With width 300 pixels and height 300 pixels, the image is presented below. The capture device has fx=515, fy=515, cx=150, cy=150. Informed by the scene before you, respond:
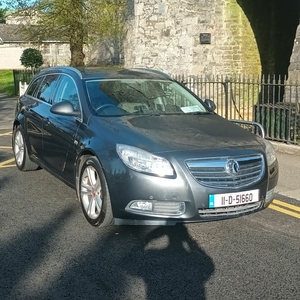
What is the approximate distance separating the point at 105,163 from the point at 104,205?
0.42 meters

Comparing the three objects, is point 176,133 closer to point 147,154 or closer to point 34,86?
point 147,154

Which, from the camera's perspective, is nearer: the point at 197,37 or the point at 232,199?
the point at 232,199

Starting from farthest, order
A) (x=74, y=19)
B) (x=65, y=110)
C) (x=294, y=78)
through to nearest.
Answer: (x=74, y=19), (x=294, y=78), (x=65, y=110)

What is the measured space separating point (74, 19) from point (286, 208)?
18.4m

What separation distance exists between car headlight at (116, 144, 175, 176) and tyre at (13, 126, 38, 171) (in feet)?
10.8

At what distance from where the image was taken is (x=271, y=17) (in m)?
17.7

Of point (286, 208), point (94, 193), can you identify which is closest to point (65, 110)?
point (94, 193)

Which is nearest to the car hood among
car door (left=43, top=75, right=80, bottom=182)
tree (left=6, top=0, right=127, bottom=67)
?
car door (left=43, top=75, right=80, bottom=182)

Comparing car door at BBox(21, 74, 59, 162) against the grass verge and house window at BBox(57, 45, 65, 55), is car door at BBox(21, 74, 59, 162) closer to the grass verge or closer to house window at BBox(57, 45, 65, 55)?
the grass verge

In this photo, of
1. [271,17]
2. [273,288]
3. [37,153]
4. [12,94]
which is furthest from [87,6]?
[273,288]

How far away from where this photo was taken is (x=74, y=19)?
22.8m

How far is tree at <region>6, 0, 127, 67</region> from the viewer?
22516mm

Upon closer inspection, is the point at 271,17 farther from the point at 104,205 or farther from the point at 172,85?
the point at 104,205

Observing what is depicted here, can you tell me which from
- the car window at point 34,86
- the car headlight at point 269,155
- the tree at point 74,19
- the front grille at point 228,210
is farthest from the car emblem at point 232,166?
the tree at point 74,19
